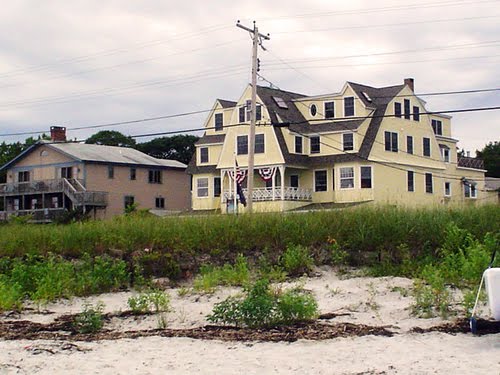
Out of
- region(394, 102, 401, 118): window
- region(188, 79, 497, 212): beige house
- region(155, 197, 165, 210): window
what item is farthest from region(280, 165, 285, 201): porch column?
region(155, 197, 165, 210): window

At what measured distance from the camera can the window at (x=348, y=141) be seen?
148 ft

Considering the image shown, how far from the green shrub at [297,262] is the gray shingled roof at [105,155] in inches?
1749

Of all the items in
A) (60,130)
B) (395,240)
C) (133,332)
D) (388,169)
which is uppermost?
(60,130)

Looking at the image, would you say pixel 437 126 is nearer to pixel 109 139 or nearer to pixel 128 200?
pixel 128 200

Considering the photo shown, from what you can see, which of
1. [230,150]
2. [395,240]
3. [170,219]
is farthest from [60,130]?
[395,240]

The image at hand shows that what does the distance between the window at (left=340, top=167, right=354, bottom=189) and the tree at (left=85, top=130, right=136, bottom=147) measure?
50200mm

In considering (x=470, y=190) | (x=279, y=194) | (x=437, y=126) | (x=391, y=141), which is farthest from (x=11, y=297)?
(x=470, y=190)

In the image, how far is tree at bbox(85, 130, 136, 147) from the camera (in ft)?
301

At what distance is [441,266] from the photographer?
13.5 metres

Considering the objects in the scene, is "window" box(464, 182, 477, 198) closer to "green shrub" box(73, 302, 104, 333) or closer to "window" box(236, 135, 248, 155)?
"window" box(236, 135, 248, 155)

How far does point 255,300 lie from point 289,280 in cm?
395

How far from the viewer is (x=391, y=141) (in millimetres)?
46875

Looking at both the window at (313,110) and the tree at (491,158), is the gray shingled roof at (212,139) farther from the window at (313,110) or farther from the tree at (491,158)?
the tree at (491,158)

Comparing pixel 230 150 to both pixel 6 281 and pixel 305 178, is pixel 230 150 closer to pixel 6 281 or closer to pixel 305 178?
pixel 305 178
